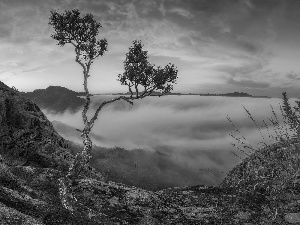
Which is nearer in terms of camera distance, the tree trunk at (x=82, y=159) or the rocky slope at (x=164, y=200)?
the rocky slope at (x=164, y=200)

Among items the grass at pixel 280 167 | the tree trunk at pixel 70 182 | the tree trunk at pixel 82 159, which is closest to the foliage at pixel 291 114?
the grass at pixel 280 167

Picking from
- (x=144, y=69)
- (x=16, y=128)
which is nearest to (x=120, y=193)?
(x=144, y=69)

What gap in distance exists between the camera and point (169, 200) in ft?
40.2

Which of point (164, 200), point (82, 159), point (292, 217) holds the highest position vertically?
point (82, 159)

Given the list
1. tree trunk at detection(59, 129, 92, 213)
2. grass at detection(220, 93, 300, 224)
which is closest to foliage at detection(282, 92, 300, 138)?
grass at detection(220, 93, 300, 224)

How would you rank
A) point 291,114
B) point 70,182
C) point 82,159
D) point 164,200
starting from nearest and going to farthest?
point 291,114
point 164,200
point 70,182
point 82,159

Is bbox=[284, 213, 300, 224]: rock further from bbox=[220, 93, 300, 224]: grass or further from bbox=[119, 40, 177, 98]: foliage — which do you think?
bbox=[119, 40, 177, 98]: foliage

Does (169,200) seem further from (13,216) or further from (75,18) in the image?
(75,18)

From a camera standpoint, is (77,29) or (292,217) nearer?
(292,217)

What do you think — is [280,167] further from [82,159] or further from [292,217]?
[82,159]

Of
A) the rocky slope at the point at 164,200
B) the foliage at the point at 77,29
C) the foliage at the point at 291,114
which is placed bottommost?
the rocky slope at the point at 164,200

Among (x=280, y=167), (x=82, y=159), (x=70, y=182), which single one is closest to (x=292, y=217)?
(x=280, y=167)

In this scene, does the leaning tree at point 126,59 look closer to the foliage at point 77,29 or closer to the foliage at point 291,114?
the foliage at point 77,29

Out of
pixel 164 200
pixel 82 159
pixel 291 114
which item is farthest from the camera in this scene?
pixel 82 159
